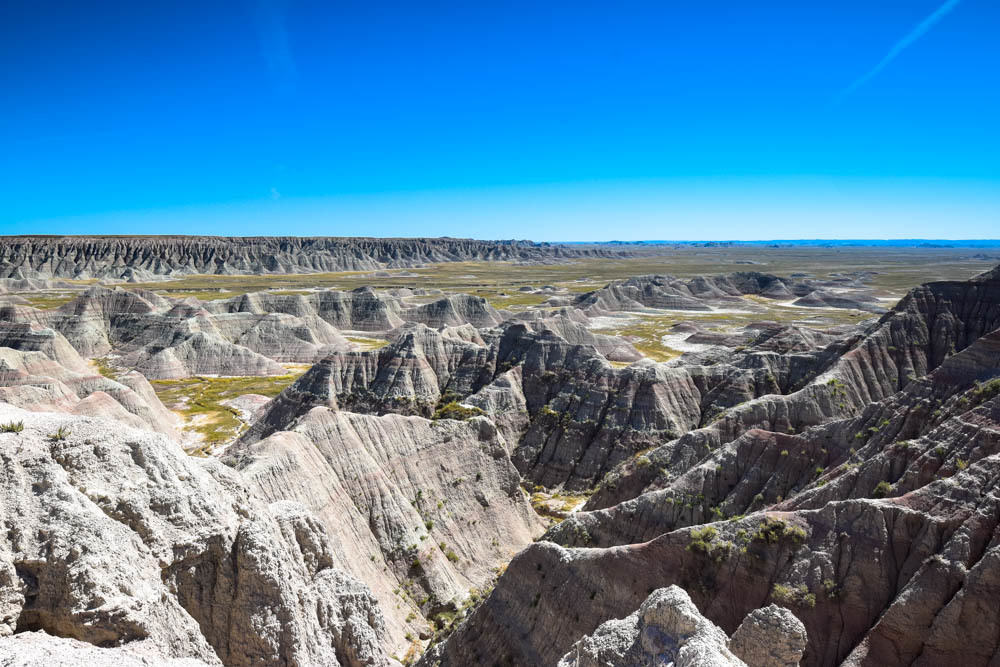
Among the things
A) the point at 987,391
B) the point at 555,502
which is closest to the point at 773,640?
the point at 987,391

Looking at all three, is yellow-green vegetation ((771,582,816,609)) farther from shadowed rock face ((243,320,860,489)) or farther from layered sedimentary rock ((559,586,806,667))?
shadowed rock face ((243,320,860,489))

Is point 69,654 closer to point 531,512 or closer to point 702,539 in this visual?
point 702,539

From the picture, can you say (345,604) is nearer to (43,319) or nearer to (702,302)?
(43,319)

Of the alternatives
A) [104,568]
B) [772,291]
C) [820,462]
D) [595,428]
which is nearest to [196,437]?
[595,428]

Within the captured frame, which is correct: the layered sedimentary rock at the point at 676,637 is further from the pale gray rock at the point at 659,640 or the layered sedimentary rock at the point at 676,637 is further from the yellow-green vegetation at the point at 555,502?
the yellow-green vegetation at the point at 555,502

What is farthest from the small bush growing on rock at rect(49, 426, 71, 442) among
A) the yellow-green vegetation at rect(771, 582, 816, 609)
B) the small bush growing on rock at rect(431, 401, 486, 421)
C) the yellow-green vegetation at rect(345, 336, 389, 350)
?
the yellow-green vegetation at rect(345, 336, 389, 350)
